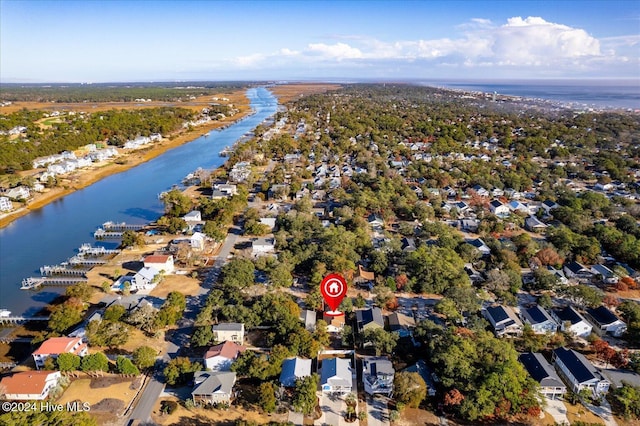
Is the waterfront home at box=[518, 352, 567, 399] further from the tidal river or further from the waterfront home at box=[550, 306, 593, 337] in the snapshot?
the tidal river

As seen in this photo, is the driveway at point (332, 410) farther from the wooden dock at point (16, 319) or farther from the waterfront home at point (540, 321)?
the wooden dock at point (16, 319)

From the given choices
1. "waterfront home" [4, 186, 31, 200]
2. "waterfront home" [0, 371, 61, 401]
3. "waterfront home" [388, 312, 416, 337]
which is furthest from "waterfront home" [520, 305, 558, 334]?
"waterfront home" [4, 186, 31, 200]

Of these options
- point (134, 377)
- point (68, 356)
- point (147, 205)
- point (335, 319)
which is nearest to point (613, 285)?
point (335, 319)

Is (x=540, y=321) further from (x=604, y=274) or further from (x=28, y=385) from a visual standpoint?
(x=28, y=385)

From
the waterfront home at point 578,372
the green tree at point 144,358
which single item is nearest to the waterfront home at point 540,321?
the waterfront home at point 578,372

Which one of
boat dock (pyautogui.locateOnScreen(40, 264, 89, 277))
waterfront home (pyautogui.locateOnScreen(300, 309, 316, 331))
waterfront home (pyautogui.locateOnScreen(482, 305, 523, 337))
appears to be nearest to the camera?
waterfront home (pyautogui.locateOnScreen(482, 305, 523, 337))

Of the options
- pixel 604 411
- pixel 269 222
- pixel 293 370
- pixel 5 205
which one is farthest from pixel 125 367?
pixel 5 205

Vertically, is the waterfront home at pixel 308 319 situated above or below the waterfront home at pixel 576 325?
above

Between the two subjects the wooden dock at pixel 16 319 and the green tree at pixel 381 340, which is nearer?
the green tree at pixel 381 340
